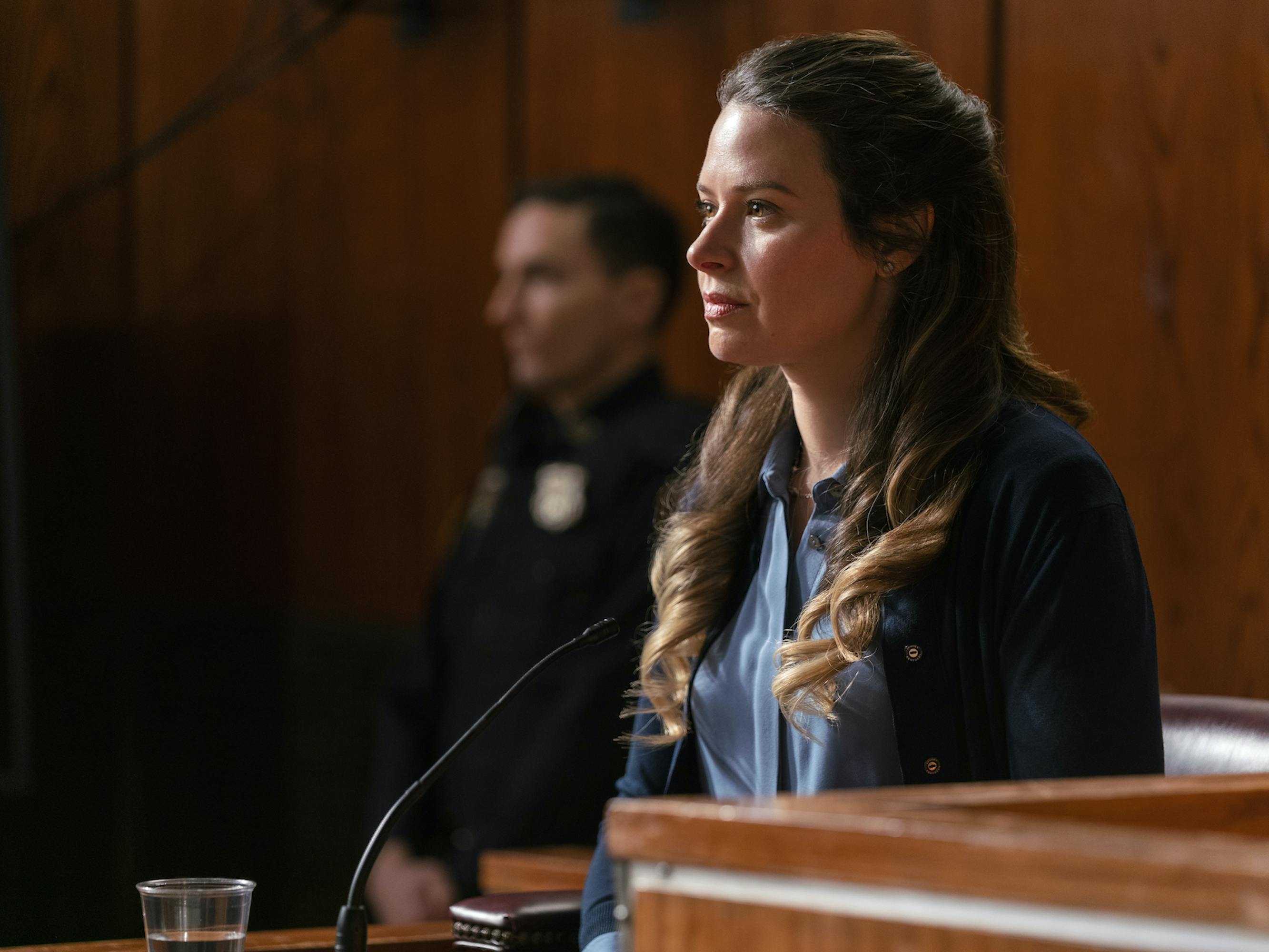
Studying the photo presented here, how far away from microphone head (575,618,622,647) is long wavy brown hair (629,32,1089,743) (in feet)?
0.48

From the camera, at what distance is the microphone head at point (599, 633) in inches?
A: 52.2

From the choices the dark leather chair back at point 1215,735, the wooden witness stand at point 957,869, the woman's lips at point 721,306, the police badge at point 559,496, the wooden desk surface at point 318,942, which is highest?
the woman's lips at point 721,306

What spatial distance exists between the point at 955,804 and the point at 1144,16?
181cm

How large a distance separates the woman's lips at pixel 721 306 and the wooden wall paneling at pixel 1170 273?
0.73 m

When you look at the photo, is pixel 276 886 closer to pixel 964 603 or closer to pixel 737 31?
pixel 737 31

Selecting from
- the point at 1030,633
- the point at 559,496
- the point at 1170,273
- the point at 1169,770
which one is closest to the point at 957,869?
the point at 1030,633

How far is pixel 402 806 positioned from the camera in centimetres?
128

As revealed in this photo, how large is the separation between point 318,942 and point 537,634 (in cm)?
147

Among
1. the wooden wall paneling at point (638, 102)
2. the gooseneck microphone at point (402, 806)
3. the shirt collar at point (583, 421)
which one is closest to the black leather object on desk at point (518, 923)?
the gooseneck microphone at point (402, 806)

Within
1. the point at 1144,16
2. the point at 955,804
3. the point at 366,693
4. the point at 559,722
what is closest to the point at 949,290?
the point at 955,804

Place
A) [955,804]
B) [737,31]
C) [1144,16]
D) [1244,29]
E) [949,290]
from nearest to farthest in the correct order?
[955,804]
[949,290]
[1244,29]
[1144,16]
[737,31]

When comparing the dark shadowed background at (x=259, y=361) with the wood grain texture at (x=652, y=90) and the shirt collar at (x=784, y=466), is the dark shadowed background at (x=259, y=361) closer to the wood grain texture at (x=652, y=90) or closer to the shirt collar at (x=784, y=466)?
the wood grain texture at (x=652, y=90)

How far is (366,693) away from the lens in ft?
12.4

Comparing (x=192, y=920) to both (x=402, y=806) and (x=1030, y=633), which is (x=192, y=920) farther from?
(x=1030, y=633)
